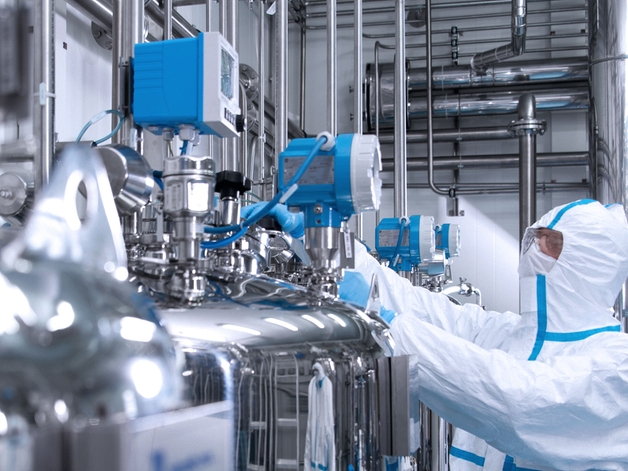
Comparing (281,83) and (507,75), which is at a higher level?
(507,75)

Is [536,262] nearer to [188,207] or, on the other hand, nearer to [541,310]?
[541,310]

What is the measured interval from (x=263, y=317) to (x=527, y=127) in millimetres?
3271

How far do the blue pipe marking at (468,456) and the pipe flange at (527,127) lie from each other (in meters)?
2.39

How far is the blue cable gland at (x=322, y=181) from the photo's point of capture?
840mm

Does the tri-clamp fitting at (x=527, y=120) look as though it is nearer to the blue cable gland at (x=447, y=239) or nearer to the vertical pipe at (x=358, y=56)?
the blue cable gland at (x=447, y=239)

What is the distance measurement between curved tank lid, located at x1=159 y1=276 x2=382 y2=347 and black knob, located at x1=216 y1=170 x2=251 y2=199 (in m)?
0.12

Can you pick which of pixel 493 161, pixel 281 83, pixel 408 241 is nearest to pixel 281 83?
pixel 281 83

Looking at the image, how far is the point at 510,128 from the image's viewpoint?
12.0 feet

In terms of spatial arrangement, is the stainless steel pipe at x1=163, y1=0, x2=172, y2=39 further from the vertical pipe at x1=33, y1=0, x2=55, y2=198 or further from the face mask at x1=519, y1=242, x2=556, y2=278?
the face mask at x1=519, y1=242, x2=556, y2=278

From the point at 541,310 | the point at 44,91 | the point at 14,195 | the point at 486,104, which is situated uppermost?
the point at 486,104

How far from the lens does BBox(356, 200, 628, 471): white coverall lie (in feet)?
3.77

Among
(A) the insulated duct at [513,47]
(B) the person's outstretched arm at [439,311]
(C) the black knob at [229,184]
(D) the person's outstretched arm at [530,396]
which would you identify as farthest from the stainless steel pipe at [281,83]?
(A) the insulated duct at [513,47]

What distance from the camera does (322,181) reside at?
2.79 feet

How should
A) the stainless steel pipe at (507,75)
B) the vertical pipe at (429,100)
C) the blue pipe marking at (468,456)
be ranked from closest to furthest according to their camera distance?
the blue pipe marking at (468,456) → the stainless steel pipe at (507,75) → the vertical pipe at (429,100)
